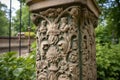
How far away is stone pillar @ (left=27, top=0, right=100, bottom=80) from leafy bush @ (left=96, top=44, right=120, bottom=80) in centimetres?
177

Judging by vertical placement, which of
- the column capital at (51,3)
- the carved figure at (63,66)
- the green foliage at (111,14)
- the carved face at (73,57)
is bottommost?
the carved figure at (63,66)

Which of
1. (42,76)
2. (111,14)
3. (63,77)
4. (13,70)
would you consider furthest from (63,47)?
(111,14)

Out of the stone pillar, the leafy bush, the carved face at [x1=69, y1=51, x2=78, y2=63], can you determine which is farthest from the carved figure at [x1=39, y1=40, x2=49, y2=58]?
the leafy bush

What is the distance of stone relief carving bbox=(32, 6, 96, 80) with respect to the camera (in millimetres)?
1882

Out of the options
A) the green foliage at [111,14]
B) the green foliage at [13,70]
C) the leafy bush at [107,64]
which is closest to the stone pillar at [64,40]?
the green foliage at [13,70]

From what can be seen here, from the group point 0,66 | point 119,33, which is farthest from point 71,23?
point 119,33

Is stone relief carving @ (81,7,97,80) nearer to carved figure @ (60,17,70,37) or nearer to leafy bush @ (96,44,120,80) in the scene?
carved figure @ (60,17,70,37)

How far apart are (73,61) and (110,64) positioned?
2.29 metres

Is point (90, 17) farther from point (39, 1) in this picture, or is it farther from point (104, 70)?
point (104, 70)

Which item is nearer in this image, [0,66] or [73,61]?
[73,61]

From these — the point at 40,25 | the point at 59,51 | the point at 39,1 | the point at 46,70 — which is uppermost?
the point at 39,1

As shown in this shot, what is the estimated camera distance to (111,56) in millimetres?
4121

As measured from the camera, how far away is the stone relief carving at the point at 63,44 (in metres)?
1.88

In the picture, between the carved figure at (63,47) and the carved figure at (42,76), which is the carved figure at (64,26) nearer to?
the carved figure at (63,47)
